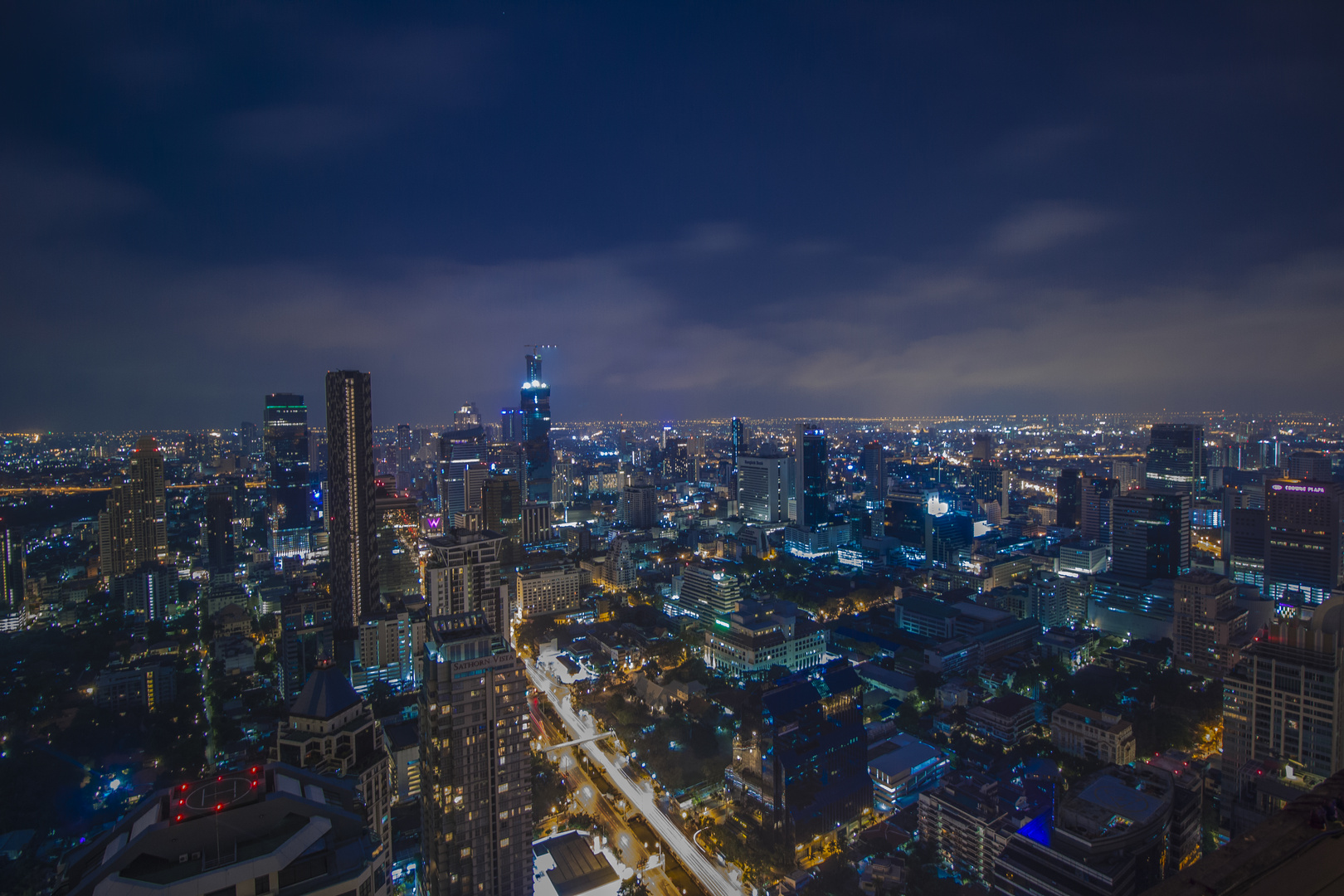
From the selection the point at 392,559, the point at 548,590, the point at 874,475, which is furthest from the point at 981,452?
the point at 392,559

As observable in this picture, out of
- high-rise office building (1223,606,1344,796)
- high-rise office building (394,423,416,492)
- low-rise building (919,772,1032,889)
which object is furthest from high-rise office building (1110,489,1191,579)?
high-rise office building (394,423,416,492)

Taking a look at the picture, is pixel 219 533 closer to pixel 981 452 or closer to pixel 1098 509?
pixel 1098 509

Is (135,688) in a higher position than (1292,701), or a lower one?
lower

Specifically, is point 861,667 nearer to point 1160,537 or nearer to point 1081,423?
point 1160,537

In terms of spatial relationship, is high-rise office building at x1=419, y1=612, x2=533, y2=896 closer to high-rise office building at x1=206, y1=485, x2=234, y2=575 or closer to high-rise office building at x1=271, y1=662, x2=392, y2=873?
high-rise office building at x1=271, y1=662, x2=392, y2=873

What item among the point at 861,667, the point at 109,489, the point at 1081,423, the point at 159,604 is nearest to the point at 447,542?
the point at 861,667

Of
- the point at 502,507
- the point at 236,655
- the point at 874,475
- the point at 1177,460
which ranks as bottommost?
the point at 236,655
